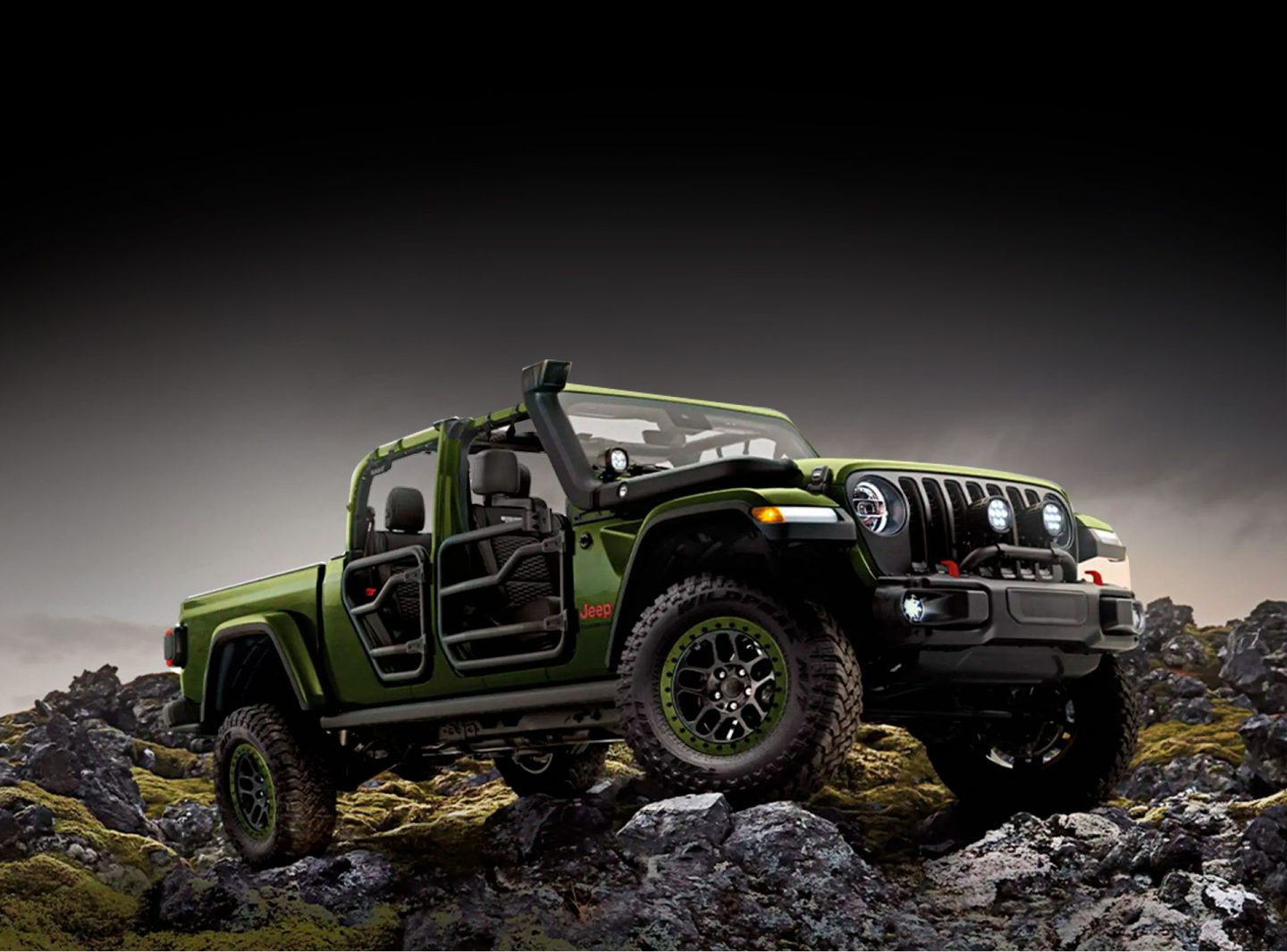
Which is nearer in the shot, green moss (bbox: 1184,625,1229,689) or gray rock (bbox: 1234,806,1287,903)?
gray rock (bbox: 1234,806,1287,903)

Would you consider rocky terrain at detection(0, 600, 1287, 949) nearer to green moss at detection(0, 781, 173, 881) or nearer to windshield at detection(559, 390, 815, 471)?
green moss at detection(0, 781, 173, 881)

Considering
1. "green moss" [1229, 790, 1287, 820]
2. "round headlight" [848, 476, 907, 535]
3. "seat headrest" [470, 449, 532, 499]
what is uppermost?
"seat headrest" [470, 449, 532, 499]

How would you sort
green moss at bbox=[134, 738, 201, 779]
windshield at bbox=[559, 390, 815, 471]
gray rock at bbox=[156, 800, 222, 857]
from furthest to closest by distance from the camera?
green moss at bbox=[134, 738, 201, 779] → gray rock at bbox=[156, 800, 222, 857] → windshield at bbox=[559, 390, 815, 471]

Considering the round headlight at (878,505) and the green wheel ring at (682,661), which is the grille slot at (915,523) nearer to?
the round headlight at (878,505)

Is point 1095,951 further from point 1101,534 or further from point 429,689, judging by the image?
point 429,689

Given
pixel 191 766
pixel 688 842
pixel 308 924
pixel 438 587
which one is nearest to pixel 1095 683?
pixel 688 842

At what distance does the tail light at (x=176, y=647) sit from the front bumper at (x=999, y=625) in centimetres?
611

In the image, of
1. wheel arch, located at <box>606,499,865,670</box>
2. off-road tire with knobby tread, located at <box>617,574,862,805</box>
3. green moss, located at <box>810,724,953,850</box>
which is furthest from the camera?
green moss, located at <box>810,724,953,850</box>

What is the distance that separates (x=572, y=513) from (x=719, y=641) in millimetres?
1349

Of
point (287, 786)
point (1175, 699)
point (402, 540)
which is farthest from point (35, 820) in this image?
point (1175, 699)

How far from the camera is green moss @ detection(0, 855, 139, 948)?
8.91 metres

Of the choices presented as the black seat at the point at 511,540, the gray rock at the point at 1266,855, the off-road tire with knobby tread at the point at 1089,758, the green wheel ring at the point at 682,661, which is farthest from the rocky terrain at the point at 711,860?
the black seat at the point at 511,540

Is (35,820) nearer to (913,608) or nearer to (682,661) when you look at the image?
(682,661)

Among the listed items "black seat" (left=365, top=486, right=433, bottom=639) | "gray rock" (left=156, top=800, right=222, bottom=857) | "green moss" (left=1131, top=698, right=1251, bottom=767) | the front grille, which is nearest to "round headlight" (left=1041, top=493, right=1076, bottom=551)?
the front grille
